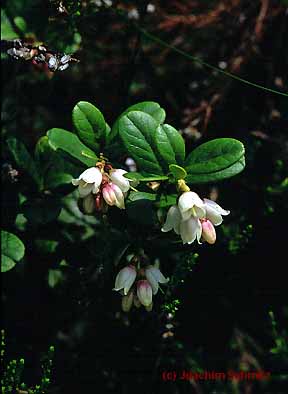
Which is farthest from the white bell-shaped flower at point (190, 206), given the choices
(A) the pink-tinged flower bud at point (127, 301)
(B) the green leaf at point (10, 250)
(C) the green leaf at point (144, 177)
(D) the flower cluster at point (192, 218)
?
(B) the green leaf at point (10, 250)

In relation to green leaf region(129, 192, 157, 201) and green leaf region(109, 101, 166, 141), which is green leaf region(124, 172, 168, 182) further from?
green leaf region(109, 101, 166, 141)

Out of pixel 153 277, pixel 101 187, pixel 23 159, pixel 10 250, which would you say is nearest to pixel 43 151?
pixel 23 159

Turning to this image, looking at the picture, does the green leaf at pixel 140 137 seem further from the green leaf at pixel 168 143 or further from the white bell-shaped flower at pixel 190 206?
the white bell-shaped flower at pixel 190 206

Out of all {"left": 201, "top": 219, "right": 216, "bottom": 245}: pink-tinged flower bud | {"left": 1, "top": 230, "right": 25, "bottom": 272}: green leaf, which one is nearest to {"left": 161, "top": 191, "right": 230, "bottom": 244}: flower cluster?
{"left": 201, "top": 219, "right": 216, "bottom": 245}: pink-tinged flower bud

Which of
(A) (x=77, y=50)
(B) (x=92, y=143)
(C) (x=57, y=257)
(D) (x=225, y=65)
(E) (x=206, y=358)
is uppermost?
(D) (x=225, y=65)

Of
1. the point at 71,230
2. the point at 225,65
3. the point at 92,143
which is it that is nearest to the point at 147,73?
the point at 225,65

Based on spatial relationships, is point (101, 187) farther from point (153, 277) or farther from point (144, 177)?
point (153, 277)

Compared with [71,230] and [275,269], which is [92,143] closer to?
[71,230]
